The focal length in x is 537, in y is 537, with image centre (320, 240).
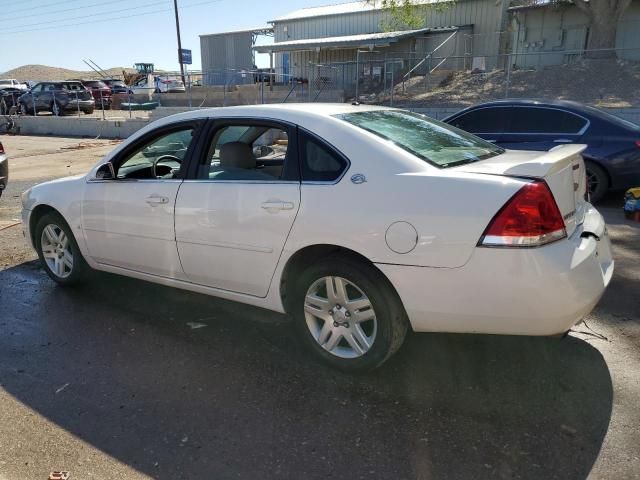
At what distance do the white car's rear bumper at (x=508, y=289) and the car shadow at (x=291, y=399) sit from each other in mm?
466

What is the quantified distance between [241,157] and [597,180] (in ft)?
18.3

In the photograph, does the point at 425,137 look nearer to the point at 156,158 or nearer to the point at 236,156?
the point at 236,156

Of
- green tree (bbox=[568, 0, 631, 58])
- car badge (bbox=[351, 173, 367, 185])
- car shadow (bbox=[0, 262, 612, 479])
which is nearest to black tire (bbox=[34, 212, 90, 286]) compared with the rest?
car shadow (bbox=[0, 262, 612, 479])

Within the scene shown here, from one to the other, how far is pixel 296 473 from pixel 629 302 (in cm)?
319

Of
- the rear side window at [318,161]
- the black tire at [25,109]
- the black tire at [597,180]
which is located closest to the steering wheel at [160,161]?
the rear side window at [318,161]

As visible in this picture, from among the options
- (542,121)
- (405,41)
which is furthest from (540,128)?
(405,41)

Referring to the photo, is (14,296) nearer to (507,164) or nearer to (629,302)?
(507,164)

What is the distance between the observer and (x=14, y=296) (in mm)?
4762

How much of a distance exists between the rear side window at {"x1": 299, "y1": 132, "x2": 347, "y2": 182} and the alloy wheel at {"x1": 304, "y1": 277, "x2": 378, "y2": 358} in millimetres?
613

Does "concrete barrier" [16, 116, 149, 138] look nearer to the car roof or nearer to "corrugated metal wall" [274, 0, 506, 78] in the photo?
"corrugated metal wall" [274, 0, 506, 78]

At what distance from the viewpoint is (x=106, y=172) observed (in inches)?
168

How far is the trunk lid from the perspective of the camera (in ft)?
9.28

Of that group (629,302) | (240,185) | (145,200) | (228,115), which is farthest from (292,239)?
(629,302)

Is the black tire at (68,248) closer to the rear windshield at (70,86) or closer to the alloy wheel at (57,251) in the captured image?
the alloy wheel at (57,251)
